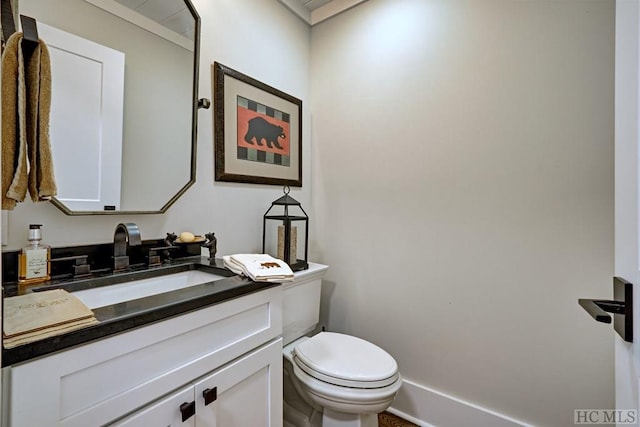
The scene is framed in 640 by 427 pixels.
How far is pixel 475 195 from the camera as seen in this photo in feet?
4.78

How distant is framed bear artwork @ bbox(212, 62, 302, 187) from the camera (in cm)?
150

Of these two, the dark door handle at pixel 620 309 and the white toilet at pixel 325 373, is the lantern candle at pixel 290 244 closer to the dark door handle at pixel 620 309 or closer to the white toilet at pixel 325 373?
the white toilet at pixel 325 373

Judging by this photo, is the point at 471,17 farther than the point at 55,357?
Yes

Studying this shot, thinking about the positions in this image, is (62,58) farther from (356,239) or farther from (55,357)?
(356,239)

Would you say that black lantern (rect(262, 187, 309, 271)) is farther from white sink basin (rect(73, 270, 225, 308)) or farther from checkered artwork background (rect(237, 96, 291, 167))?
white sink basin (rect(73, 270, 225, 308))

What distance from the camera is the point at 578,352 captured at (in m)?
1.24

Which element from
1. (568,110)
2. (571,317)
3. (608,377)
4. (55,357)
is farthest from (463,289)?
(55,357)

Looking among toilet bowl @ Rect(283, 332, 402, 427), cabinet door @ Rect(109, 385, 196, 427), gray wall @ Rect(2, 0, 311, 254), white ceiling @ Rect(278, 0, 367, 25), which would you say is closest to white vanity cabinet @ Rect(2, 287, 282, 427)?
cabinet door @ Rect(109, 385, 196, 427)

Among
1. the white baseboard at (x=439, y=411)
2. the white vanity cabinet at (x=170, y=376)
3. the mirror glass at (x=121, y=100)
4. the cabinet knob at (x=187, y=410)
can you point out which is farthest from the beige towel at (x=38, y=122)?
the white baseboard at (x=439, y=411)

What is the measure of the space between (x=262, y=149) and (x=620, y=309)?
5.03 ft

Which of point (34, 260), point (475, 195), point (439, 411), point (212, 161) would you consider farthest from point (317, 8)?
point (439, 411)

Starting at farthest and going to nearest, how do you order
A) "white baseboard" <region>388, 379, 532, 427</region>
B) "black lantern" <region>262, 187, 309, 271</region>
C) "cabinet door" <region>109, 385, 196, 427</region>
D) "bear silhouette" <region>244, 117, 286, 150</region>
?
"bear silhouette" <region>244, 117, 286, 150</region> < "black lantern" <region>262, 187, 309, 271</region> < "white baseboard" <region>388, 379, 532, 427</region> < "cabinet door" <region>109, 385, 196, 427</region>

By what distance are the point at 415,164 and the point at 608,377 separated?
3.82 feet

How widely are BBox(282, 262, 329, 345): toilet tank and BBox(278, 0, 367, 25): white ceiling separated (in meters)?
1.55
